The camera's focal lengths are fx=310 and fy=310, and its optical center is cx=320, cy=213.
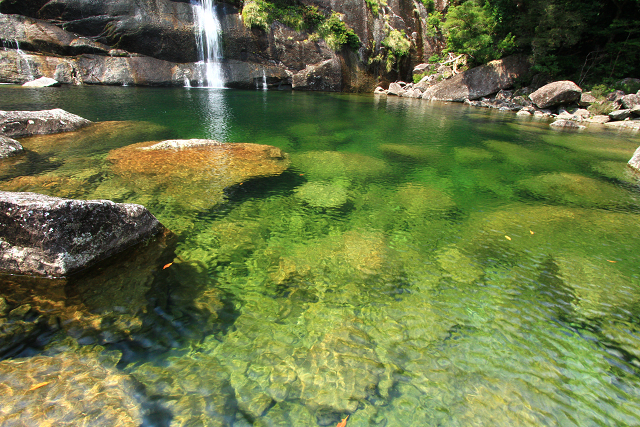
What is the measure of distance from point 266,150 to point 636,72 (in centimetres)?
3296

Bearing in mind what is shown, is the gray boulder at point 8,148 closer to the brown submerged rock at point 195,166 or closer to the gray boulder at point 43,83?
the brown submerged rock at point 195,166

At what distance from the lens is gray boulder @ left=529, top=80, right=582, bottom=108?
23672mm

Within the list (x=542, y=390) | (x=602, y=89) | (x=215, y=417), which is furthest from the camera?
(x=602, y=89)

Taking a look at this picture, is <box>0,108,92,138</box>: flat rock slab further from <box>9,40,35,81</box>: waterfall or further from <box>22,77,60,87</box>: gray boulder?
<box>9,40,35,81</box>: waterfall

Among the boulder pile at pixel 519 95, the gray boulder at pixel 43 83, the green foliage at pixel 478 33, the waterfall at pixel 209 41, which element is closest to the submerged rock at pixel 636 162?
the boulder pile at pixel 519 95

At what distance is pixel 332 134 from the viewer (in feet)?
47.5

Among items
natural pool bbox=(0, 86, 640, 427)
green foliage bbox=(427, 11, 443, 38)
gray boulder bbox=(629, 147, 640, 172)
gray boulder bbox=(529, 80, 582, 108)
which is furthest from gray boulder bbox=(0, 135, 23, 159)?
green foliage bbox=(427, 11, 443, 38)

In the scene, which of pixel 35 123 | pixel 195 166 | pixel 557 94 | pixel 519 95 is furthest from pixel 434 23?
pixel 35 123

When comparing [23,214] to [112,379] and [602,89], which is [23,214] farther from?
[602,89]

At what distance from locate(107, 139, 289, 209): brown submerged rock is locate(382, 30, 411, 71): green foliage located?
33949 millimetres

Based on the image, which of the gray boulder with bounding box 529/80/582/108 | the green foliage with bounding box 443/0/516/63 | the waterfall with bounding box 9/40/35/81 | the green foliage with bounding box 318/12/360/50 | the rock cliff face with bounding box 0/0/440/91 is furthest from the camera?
the green foliage with bounding box 318/12/360/50

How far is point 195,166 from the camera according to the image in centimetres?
863

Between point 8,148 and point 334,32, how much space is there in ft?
112

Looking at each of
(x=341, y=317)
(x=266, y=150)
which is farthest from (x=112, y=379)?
(x=266, y=150)
